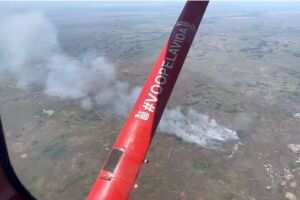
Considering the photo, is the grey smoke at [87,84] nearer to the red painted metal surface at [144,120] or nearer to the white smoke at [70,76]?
the white smoke at [70,76]

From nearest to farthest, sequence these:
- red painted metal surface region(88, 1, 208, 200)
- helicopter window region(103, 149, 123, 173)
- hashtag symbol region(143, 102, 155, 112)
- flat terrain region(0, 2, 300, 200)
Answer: red painted metal surface region(88, 1, 208, 200) → helicopter window region(103, 149, 123, 173) → hashtag symbol region(143, 102, 155, 112) → flat terrain region(0, 2, 300, 200)

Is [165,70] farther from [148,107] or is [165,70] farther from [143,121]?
[143,121]

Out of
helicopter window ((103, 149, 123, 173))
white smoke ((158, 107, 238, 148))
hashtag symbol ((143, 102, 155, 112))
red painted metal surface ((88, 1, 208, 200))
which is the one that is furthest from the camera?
white smoke ((158, 107, 238, 148))

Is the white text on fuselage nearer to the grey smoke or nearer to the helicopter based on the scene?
the helicopter

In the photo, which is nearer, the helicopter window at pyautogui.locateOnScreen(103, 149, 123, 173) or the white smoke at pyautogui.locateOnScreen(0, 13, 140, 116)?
the helicopter window at pyautogui.locateOnScreen(103, 149, 123, 173)

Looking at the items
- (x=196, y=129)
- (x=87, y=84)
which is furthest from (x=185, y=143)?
(x=87, y=84)

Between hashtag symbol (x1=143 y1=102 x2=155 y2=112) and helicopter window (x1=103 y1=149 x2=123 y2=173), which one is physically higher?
hashtag symbol (x1=143 y1=102 x2=155 y2=112)

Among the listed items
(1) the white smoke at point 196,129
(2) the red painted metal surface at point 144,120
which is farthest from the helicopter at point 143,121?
(1) the white smoke at point 196,129

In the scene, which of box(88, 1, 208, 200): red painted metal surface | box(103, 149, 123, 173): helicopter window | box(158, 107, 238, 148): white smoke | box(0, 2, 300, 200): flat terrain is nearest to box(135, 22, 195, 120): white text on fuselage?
box(88, 1, 208, 200): red painted metal surface

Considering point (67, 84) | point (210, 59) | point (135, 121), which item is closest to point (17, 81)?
point (67, 84)
